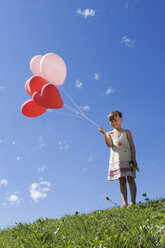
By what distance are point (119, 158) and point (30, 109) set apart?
93.0 inches

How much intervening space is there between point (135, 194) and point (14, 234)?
268 centimetres

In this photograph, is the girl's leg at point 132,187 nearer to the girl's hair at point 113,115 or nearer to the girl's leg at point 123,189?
the girl's leg at point 123,189

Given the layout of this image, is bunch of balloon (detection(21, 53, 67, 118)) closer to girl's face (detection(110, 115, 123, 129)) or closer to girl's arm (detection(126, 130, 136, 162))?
girl's face (detection(110, 115, 123, 129))

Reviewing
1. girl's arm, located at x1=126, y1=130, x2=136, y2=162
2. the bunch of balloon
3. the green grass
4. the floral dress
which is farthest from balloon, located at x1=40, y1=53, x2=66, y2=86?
the green grass

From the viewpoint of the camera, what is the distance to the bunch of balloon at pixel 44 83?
578 centimetres

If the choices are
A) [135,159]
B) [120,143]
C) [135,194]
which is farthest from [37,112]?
[135,194]

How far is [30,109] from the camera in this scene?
6289mm

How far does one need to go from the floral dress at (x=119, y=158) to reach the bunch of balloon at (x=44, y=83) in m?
1.54

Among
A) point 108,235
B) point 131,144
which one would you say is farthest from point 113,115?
point 108,235

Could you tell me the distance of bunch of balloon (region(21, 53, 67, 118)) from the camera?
5777mm

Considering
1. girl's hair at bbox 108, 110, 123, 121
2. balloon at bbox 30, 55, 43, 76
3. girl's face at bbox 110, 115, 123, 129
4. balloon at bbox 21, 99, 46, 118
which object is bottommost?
girl's face at bbox 110, 115, 123, 129

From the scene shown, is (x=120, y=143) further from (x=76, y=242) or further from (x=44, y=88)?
(x=76, y=242)

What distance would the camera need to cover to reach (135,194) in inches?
234

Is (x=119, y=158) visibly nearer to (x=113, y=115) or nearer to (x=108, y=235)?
(x=113, y=115)
